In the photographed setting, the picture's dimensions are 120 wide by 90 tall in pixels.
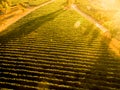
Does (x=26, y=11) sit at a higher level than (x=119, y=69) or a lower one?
higher

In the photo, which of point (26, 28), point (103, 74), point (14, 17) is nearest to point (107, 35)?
point (103, 74)

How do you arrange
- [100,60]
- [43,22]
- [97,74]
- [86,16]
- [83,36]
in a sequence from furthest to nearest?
[86,16], [43,22], [83,36], [100,60], [97,74]

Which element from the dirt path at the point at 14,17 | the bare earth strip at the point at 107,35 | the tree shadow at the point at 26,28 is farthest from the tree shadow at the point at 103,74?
the dirt path at the point at 14,17

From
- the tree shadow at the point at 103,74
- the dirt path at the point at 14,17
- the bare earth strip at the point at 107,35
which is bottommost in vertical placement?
the tree shadow at the point at 103,74

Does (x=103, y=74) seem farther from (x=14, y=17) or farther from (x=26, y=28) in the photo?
(x=14, y=17)

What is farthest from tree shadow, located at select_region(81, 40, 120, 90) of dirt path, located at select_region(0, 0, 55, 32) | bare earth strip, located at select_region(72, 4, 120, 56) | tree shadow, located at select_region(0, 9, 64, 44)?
dirt path, located at select_region(0, 0, 55, 32)

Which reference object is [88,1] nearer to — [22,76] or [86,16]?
[86,16]

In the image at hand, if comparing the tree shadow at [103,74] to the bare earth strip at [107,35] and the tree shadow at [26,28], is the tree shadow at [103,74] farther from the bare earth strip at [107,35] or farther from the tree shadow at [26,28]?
the tree shadow at [26,28]

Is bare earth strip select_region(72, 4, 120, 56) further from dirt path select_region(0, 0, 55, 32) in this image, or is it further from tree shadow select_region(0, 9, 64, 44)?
dirt path select_region(0, 0, 55, 32)

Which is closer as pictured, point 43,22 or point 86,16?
point 43,22

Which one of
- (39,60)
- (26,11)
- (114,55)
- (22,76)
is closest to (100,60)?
(114,55)
